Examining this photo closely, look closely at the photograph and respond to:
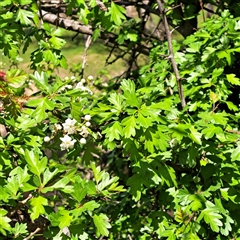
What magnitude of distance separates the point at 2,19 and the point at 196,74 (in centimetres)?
110

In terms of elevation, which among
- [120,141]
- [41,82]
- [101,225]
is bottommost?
[101,225]

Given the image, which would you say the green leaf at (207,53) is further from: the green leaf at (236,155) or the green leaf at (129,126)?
the green leaf at (129,126)

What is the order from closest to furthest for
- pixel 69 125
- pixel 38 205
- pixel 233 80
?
pixel 38 205 → pixel 69 125 → pixel 233 80

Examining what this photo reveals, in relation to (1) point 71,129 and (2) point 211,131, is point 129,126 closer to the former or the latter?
(1) point 71,129

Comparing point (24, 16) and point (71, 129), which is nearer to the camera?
point (71, 129)

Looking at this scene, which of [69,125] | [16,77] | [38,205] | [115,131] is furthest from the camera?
[16,77]

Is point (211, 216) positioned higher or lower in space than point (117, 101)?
lower

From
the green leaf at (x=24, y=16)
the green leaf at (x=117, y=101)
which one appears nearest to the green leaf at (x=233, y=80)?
the green leaf at (x=117, y=101)

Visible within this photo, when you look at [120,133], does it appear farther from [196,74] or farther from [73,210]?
[196,74]

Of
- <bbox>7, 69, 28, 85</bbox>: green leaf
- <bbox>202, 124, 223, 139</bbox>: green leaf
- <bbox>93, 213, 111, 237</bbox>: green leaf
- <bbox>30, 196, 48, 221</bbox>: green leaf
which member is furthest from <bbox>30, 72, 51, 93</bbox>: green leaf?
<bbox>202, 124, 223, 139</bbox>: green leaf

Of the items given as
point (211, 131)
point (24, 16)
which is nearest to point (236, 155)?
point (211, 131)

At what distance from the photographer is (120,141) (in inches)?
81.4

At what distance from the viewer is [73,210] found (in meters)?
1.72

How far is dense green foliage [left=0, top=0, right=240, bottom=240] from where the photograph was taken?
173 centimetres
